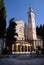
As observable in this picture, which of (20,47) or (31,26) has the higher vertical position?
(31,26)

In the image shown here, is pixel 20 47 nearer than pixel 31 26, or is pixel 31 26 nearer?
pixel 20 47

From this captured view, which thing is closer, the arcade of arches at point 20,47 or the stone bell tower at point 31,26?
the arcade of arches at point 20,47

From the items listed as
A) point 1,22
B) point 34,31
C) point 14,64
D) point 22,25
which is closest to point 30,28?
point 34,31

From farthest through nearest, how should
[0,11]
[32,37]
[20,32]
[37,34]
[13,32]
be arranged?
1. [37,34]
2. [32,37]
3. [20,32]
4. [13,32]
5. [0,11]

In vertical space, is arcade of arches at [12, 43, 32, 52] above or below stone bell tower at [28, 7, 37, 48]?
below

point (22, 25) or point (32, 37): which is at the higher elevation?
point (22, 25)

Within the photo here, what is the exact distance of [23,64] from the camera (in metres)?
5.84

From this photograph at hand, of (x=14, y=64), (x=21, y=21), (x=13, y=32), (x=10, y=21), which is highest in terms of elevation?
(x=21, y=21)

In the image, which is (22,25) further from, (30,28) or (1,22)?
(1,22)

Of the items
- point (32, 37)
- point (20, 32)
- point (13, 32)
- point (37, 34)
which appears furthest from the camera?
point (37, 34)

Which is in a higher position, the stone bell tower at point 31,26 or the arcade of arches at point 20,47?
the stone bell tower at point 31,26

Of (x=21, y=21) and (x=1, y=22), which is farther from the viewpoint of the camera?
(x=21, y=21)

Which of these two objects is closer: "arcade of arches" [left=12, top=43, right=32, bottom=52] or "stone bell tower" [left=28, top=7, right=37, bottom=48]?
"arcade of arches" [left=12, top=43, right=32, bottom=52]

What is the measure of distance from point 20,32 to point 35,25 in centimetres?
741
